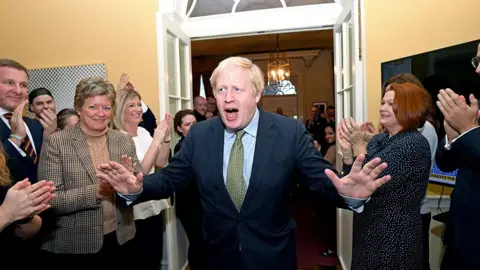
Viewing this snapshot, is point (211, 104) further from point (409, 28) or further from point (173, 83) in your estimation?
point (409, 28)

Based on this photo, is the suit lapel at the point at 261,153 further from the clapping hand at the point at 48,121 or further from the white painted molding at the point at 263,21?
the white painted molding at the point at 263,21

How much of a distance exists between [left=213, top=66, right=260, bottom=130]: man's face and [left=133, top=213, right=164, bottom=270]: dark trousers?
1.36 m

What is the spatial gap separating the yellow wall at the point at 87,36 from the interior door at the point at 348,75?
5.54 ft

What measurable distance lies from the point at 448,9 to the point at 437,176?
130 cm

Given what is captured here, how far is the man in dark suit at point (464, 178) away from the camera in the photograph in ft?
4.57

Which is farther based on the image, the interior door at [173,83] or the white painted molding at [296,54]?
the white painted molding at [296,54]

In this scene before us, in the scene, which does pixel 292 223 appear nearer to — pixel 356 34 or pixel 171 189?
pixel 171 189

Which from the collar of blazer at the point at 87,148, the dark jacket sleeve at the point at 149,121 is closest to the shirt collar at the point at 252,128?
Result: the collar of blazer at the point at 87,148

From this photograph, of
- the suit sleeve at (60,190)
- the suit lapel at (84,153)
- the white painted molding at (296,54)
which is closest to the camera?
the suit sleeve at (60,190)

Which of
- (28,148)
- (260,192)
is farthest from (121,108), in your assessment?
(260,192)

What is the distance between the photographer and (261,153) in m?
1.35

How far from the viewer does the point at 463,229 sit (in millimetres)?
1504

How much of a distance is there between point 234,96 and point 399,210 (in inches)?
37.9

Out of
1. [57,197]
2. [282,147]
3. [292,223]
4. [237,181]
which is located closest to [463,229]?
[292,223]
